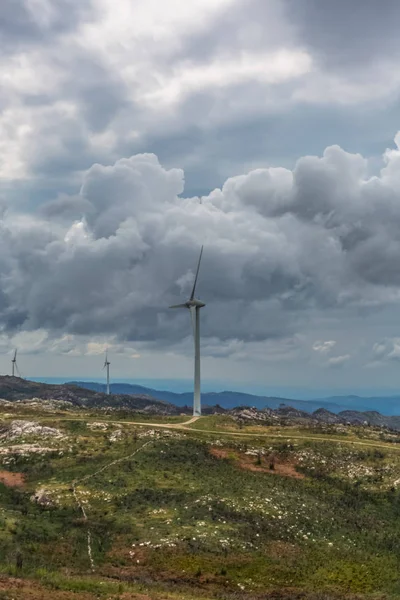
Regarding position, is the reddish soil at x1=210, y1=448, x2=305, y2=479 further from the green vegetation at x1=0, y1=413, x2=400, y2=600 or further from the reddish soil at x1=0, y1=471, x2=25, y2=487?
the reddish soil at x1=0, y1=471, x2=25, y2=487

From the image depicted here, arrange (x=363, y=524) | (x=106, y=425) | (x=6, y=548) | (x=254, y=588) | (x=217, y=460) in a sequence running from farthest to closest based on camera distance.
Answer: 1. (x=106, y=425)
2. (x=217, y=460)
3. (x=363, y=524)
4. (x=6, y=548)
5. (x=254, y=588)

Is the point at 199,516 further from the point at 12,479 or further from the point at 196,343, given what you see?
the point at 196,343

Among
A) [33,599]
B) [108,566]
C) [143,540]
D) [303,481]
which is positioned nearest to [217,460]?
[303,481]

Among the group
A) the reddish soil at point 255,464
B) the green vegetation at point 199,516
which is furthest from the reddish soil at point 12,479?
the reddish soil at point 255,464

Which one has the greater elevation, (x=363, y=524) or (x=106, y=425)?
(x=106, y=425)

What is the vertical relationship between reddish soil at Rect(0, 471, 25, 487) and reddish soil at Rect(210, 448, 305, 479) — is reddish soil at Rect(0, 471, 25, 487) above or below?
below

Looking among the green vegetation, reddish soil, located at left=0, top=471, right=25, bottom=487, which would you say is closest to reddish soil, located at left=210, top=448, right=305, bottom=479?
the green vegetation

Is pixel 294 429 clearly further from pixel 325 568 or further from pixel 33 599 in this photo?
pixel 33 599
